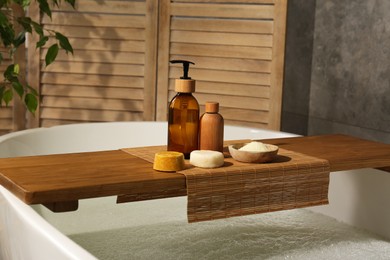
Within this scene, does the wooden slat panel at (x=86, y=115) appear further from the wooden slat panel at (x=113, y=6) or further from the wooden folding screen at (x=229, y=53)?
the wooden slat panel at (x=113, y=6)

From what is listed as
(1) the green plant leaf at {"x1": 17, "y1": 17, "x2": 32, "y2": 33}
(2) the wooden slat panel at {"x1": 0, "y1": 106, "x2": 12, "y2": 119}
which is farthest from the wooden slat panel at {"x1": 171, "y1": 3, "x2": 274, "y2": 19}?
(2) the wooden slat panel at {"x1": 0, "y1": 106, "x2": 12, "y2": 119}

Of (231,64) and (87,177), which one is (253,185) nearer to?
(87,177)

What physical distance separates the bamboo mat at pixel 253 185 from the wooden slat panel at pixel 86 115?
1.69m

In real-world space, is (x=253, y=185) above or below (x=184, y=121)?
below

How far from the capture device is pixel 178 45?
11.8 feet

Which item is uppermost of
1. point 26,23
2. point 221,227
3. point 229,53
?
point 26,23

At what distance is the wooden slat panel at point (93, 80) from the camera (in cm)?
367

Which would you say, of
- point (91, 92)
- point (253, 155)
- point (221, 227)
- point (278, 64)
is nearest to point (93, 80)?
point (91, 92)

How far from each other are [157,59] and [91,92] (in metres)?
0.40

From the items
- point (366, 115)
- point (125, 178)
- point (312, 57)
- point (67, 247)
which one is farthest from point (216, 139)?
point (312, 57)

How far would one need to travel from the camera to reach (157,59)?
363 cm

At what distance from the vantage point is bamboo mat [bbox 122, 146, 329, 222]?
1738mm

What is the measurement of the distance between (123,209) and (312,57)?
2368mm

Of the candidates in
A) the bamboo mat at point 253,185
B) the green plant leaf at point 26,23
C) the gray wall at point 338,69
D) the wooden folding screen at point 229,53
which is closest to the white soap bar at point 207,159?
the bamboo mat at point 253,185
